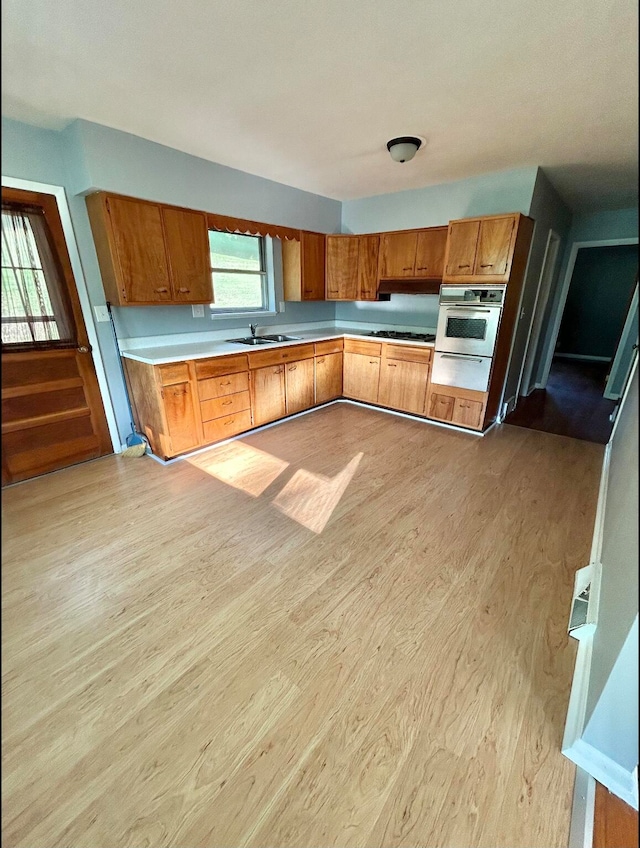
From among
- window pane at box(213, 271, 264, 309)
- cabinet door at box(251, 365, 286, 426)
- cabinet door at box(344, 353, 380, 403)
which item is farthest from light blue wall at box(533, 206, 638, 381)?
window pane at box(213, 271, 264, 309)

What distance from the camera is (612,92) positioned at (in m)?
1.78

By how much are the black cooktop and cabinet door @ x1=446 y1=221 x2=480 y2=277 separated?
0.79m

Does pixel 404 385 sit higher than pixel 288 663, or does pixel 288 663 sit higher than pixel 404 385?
pixel 404 385

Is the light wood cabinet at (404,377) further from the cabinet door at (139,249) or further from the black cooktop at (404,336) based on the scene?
the cabinet door at (139,249)

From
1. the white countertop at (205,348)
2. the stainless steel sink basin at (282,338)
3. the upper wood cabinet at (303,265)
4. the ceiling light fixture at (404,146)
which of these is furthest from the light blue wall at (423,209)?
the stainless steel sink basin at (282,338)

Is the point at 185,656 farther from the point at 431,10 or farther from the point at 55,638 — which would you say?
the point at 431,10

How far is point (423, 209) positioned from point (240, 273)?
219 cm

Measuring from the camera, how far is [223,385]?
11.0ft

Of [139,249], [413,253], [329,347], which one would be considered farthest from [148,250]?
A: [413,253]

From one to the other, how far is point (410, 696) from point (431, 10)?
279 centimetres

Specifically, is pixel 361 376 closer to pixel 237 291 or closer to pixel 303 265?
pixel 303 265

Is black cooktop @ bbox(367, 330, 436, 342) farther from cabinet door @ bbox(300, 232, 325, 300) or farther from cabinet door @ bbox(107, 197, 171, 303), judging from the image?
cabinet door @ bbox(107, 197, 171, 303)

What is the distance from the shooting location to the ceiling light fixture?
2.63m

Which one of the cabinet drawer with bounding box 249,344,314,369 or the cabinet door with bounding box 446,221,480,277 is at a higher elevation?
the cabinet door with bounding box 446,221,480,277
